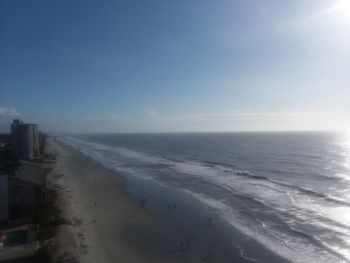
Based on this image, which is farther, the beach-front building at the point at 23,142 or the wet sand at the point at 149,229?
the beach-front building at the point at 23,142

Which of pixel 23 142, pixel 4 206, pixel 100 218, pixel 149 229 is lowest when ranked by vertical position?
pixel 149 229

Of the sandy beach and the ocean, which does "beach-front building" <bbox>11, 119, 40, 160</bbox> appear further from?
the sandy beach

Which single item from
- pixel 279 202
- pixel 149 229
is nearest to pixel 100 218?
pixel 149 229

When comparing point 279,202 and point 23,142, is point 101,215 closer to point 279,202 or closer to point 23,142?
point 279,202

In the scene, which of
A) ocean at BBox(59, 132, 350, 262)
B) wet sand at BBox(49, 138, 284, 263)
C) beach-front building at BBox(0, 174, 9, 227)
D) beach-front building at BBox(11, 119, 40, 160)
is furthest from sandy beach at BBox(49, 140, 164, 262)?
beach-front building at BBox(11, 119, 40, 160)

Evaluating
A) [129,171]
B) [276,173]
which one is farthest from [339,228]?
[129,171]

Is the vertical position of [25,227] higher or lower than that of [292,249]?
higher

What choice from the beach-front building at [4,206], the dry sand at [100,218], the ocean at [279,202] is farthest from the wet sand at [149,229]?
the beach-front building at [4,206]

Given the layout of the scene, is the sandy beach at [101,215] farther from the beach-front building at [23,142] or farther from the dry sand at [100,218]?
the beach-front building at [23,142]

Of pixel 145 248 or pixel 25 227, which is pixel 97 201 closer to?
pixel 25 227
